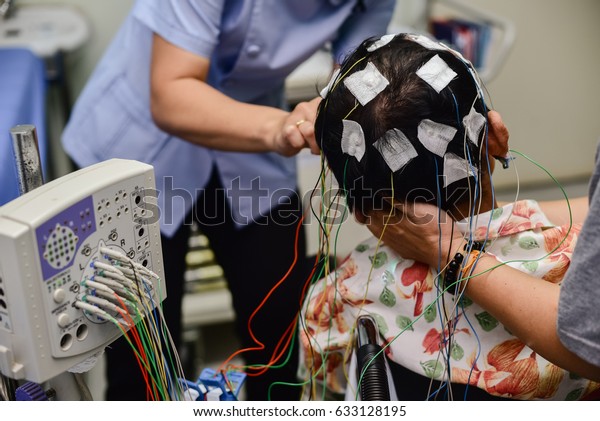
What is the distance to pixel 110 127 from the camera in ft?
4.63

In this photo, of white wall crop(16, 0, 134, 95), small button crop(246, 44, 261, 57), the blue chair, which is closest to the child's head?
small button crop(246, 44, 261, 57)

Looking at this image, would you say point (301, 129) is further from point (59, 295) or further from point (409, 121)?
point (59, 295)

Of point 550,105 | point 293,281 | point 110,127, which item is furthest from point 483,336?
point 550,105

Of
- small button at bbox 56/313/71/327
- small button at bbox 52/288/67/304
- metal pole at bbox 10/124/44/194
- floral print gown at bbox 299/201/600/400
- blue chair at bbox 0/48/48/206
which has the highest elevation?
metal pole at bbox 10/124/44/194

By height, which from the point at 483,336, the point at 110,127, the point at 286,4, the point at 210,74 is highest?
the point at 286,4

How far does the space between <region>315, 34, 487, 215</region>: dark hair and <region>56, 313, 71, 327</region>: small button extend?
1.44 ft

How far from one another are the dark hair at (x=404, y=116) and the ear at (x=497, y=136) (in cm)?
1

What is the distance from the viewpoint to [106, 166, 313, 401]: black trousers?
4.70ft

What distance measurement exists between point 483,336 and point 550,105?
6.00 feet

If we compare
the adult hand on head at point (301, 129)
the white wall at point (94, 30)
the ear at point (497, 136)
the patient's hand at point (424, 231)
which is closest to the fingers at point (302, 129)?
the adult hand on head at point (301, 129)

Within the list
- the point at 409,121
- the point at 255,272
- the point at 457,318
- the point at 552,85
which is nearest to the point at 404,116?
the point at 409,121

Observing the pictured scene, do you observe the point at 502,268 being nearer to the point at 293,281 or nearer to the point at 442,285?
the point at 442,285

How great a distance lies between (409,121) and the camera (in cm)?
86

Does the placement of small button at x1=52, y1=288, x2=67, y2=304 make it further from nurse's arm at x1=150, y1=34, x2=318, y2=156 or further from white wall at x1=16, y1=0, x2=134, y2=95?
white wall at x1=16, y1=0, x2=134, y2=95
